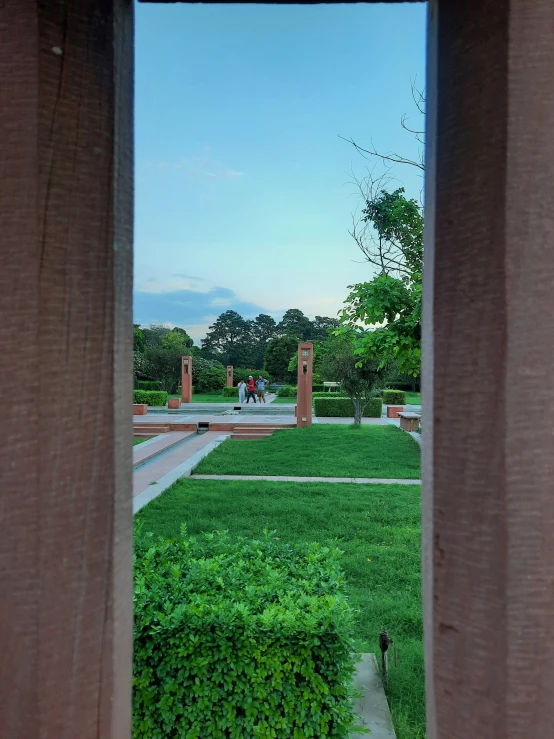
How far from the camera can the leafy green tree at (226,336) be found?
41312 mm

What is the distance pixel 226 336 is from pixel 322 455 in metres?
33.6

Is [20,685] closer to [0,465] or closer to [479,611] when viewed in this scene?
[0,465]

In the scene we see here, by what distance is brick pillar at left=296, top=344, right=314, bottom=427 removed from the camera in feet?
45.8

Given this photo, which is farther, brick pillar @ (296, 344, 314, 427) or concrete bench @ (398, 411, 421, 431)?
brick pillar @ (296, 344, 314, 427)

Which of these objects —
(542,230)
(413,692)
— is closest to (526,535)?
(542,230)

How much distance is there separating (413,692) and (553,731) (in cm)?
232

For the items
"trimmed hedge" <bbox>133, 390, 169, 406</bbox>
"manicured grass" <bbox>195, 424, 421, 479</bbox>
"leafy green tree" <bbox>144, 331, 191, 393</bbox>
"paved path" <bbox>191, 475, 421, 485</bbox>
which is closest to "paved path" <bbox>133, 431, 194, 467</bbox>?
"manicured grass" <bbox>195, 424, 421, 479</bbox>

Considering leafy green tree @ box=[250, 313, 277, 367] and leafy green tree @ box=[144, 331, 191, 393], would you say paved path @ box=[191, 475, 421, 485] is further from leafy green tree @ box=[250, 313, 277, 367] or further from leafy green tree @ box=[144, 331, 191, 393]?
leafy green tree @ box=[250, 313, 277, 367]

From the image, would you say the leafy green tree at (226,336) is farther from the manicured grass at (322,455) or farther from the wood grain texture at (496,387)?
the wood grain texture at (496,387)

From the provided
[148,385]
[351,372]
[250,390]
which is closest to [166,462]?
[351,372]

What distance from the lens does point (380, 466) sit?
8367mm

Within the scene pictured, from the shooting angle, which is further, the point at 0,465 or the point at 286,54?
the point at 286,54

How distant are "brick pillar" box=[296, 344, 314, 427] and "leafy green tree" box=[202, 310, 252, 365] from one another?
27.0 metres

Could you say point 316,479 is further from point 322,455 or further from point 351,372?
point 351,372
